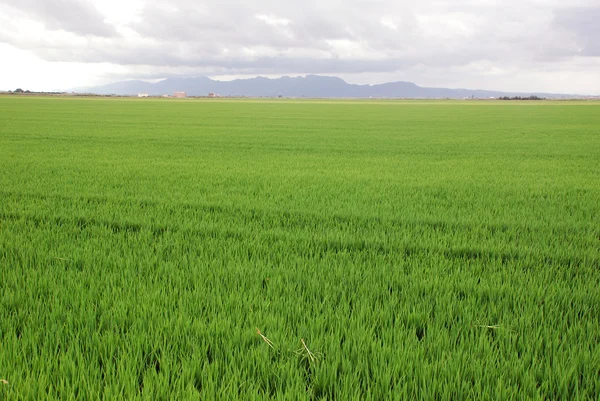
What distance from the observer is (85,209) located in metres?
6.52

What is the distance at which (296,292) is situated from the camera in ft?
11.6

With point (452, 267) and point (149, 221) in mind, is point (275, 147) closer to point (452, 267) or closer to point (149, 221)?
point (149, 221)

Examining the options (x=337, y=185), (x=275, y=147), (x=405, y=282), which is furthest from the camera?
(x=275, y=147)

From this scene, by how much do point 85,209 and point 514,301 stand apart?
594 cm

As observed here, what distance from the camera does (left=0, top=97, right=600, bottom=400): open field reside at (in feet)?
7.77

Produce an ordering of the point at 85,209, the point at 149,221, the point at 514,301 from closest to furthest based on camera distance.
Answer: the point at 514,301, the point at 149,221, the point at 85,209

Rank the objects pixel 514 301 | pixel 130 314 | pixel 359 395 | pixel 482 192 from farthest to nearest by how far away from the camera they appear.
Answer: pixel 482 192, pixel 514 301, pixel 130 314, pixel 359 395

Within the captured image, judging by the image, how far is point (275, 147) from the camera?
1788 centimetres

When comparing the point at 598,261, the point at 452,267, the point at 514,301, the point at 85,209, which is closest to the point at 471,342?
the point at 514,301

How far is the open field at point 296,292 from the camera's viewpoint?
2.37m

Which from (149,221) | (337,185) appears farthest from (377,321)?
(337,185)

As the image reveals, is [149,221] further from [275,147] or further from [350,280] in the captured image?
[275,147]

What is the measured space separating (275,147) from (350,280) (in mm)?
14409

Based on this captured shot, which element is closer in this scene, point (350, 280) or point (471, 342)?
point (471, 342)
